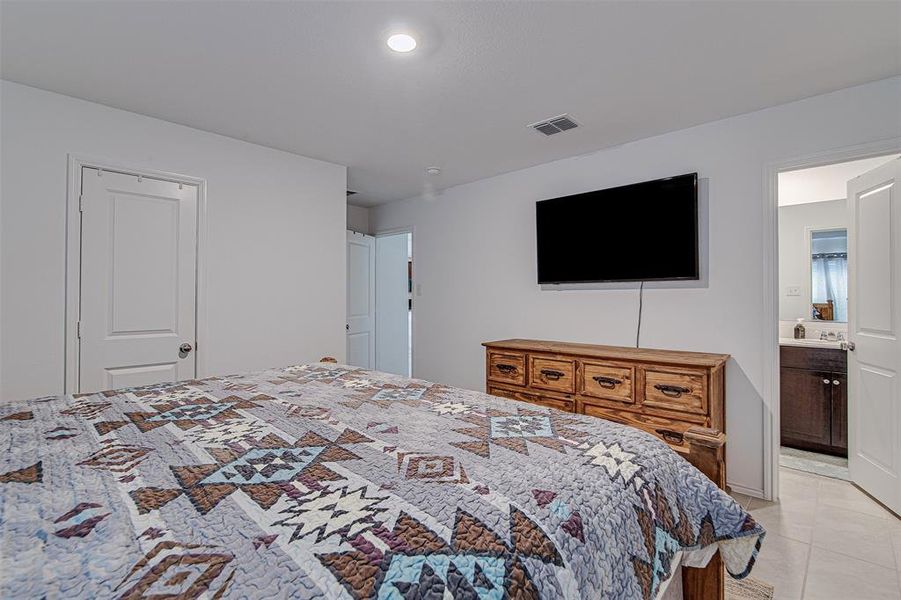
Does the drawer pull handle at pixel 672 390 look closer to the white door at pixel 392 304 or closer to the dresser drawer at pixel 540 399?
the dresser drawer at pixel 540 399

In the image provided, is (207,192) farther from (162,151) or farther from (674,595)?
(674,595)

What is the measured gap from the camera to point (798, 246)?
14.3ft

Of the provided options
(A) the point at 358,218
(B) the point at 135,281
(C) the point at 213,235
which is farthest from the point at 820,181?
(B) the point at 135,281

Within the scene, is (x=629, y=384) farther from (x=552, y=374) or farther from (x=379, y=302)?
(x=379, y=302)

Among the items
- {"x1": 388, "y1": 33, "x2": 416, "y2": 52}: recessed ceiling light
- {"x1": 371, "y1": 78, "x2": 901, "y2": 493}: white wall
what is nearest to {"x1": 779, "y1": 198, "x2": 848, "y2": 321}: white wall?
{"x1": 371, "y1": 78, "x2": 901, "y2": 493}: white wall

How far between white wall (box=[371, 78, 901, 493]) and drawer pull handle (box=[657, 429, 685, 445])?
60cm

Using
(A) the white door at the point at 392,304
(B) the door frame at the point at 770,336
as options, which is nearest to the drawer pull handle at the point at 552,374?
(B) the door frame at the point at 770,336

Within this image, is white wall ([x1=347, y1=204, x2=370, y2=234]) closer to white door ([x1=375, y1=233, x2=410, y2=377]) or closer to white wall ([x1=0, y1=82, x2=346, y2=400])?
white door ([x1=375, y1=233, x2=410, y2=377])

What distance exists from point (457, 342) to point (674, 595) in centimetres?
350

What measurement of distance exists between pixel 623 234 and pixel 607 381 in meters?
1.19

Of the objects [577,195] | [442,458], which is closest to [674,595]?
[442,458]

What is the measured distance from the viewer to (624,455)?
1189 mm

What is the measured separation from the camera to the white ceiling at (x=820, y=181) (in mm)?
3529

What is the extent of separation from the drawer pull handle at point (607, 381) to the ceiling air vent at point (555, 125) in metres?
1.78
